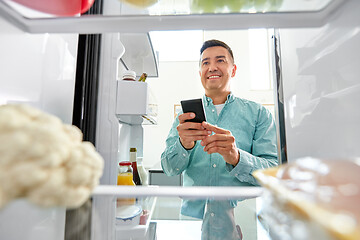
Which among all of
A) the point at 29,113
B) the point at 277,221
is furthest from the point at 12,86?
the point at 277,221

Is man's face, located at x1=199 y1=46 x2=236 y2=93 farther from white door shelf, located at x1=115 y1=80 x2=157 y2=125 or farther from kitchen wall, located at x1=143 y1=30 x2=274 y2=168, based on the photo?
kitchen wall, located at x1=143 y1=30 x2=274 y2=168

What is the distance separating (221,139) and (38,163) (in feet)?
2.36

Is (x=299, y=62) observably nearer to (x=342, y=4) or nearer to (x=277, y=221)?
(x=342, y=4)

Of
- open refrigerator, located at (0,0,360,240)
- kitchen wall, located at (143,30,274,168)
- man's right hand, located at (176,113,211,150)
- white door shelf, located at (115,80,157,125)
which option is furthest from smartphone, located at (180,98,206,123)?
kitchen wall, located at (143,30,274,168)

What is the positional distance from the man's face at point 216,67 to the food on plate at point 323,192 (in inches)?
40.2

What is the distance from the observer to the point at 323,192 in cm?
22

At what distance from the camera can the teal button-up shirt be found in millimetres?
1090

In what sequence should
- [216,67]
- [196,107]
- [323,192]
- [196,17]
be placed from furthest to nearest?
1. [216,67]
2. [196,107]
3. [196,17]
4. [323,192]

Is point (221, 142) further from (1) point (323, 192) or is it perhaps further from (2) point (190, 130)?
(1) point (323, 192)

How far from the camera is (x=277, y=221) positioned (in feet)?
0.83

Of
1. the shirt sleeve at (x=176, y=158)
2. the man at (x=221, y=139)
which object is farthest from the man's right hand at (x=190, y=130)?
the shirt sleeve at (x=176, y=158)

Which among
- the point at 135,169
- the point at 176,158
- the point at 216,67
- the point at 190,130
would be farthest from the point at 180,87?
the point at 190,130

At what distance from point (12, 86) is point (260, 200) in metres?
0.61

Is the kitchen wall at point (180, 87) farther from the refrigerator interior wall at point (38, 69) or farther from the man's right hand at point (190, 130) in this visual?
the refrigerator interior wall at point (38, 69)
